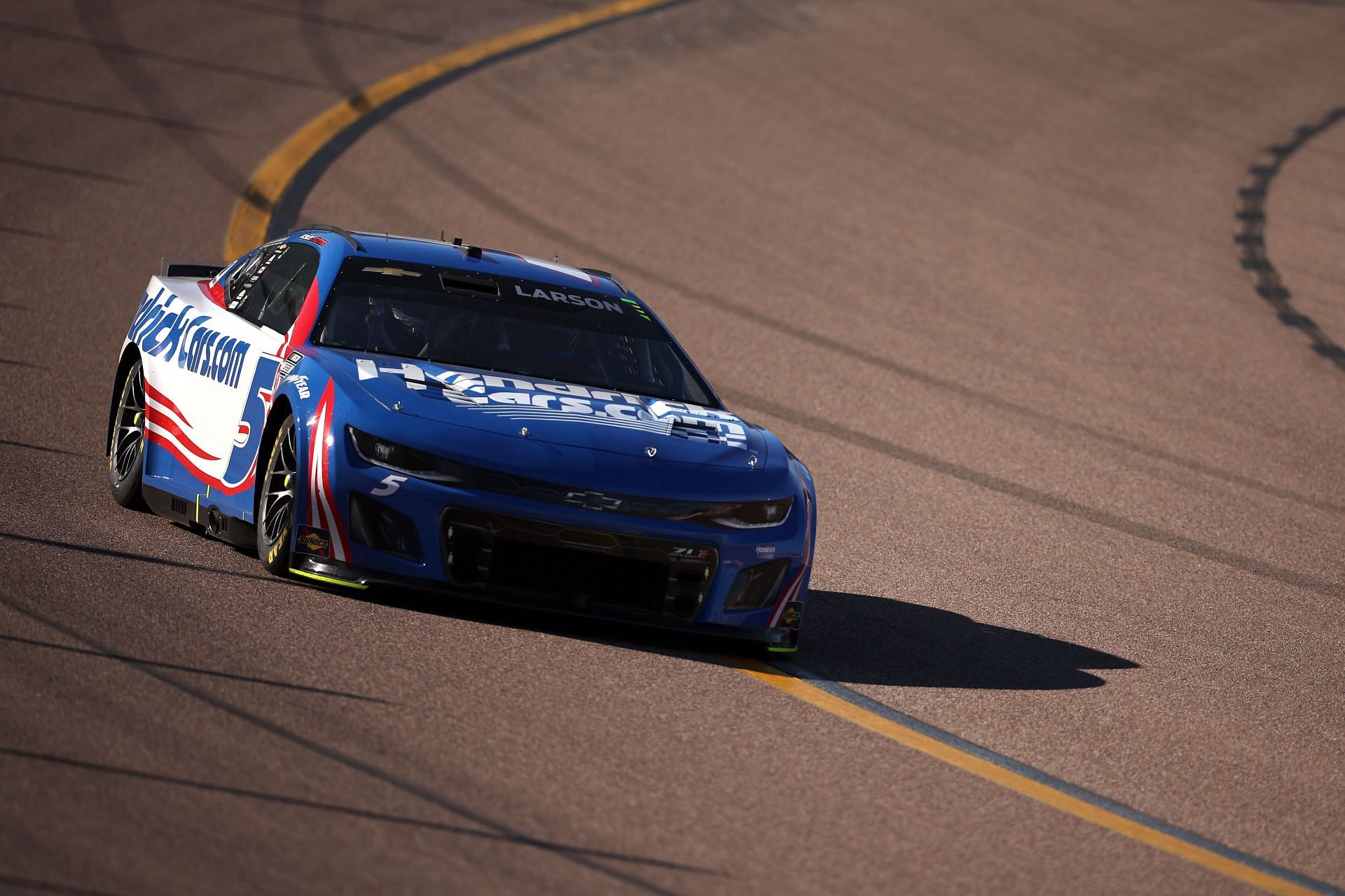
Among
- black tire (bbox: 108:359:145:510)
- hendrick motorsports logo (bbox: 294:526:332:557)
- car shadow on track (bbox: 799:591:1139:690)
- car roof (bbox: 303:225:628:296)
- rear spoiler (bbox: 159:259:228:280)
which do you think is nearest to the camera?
hendrick motorsports logo (bbox: 294:526:332:557)

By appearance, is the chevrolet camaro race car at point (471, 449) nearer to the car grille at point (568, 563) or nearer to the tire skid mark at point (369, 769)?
the car grille at point (568, 563)

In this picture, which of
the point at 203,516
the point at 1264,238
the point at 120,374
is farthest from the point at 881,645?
the point at 1264,238

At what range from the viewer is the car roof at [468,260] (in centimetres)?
837

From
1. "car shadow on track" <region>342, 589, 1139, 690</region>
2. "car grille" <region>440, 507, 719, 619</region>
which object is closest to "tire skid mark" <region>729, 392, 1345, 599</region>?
"car shadow on track" <region>342, 589, 1139, 690</region>

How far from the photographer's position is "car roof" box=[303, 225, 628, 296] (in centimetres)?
837

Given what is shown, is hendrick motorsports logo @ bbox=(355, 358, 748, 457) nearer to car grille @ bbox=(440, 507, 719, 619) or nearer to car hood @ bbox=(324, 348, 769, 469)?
car hood @ bbox=(324, 348, 769, 469)

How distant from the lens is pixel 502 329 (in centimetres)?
798

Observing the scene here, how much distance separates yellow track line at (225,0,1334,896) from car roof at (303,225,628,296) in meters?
1.94

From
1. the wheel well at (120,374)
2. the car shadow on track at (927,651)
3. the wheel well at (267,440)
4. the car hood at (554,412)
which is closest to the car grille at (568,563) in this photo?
the car hood at (554,412)

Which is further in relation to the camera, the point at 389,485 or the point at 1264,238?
the point at 1264,238

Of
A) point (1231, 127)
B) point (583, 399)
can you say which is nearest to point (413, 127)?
point (1231, 127)

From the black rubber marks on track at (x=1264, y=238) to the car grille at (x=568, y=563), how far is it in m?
9.90

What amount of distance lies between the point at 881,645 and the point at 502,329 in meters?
2.03

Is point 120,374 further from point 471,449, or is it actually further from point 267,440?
point 471,449
